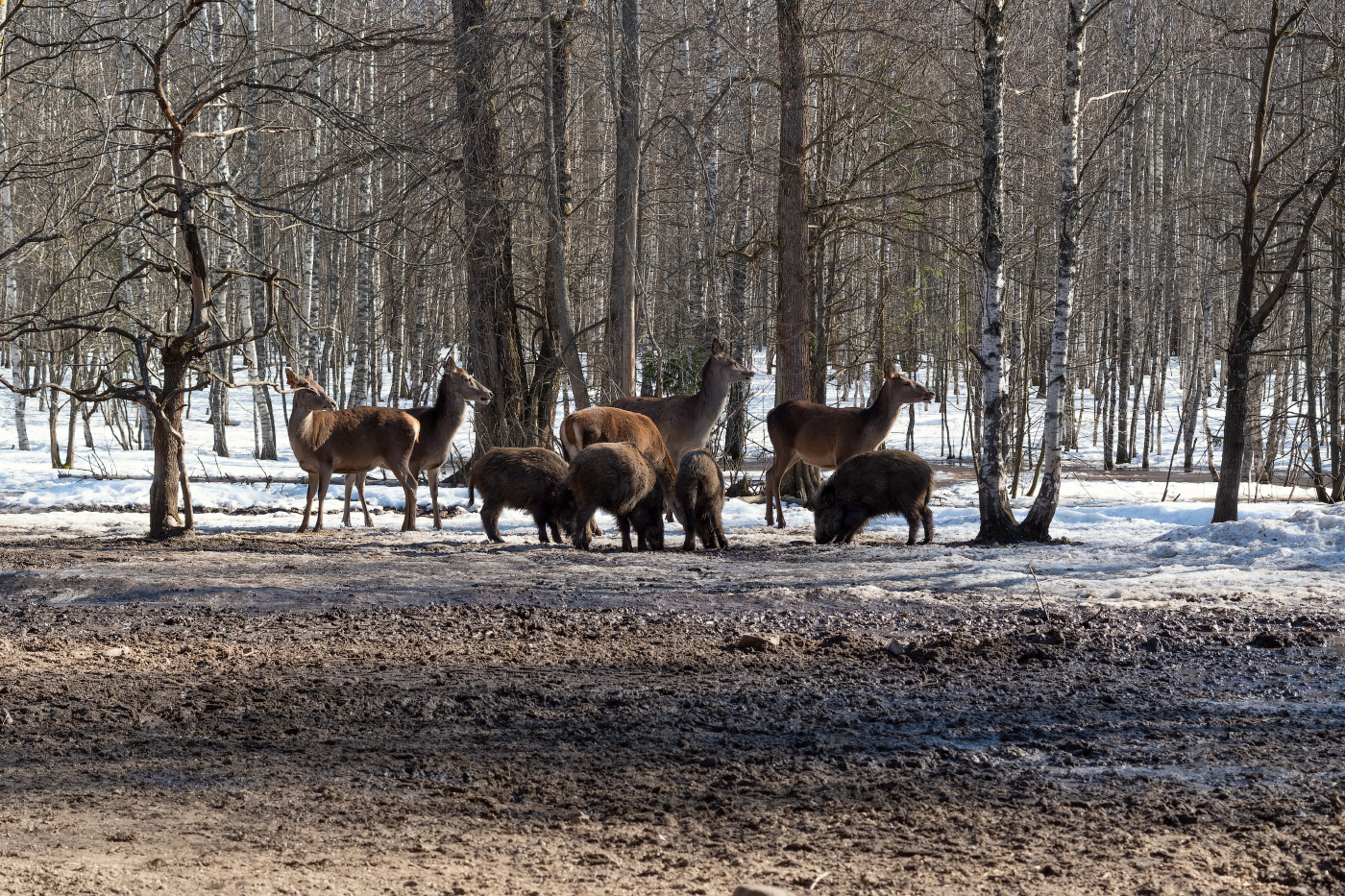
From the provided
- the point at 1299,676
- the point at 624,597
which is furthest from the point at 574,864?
the point at 624,597

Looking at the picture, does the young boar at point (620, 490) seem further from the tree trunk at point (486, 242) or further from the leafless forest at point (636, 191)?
the tree trunk at point (486, 242)

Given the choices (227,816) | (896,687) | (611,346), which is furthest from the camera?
(611,346)

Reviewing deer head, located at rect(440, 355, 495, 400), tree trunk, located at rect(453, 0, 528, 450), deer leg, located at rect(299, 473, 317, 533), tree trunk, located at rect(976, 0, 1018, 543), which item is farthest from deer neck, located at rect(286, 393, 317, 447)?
tree trunk, located at rect(976, 0, 1018, 543)

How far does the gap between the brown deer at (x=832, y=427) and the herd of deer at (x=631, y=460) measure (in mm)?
14

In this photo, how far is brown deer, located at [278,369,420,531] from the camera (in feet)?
45.2

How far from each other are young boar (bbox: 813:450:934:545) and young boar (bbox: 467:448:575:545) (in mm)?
2689

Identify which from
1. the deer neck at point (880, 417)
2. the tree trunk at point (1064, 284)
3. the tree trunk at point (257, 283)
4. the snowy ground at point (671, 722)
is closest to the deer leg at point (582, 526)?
the snowy ground at point (671, 722)

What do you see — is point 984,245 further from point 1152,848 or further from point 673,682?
point 1152,848

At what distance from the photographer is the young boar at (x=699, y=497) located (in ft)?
40.0

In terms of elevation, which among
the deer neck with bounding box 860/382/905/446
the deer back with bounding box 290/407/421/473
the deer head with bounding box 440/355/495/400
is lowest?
the deer back with bounding box 290/407/421/473

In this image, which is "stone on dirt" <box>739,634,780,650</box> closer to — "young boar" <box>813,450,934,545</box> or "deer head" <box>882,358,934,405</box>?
"young boar" <box>813,450,934,545</box>

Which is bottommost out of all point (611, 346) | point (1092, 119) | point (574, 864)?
point (574, 864)

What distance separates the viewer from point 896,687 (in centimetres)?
617

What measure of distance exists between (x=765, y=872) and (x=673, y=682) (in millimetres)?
2575
